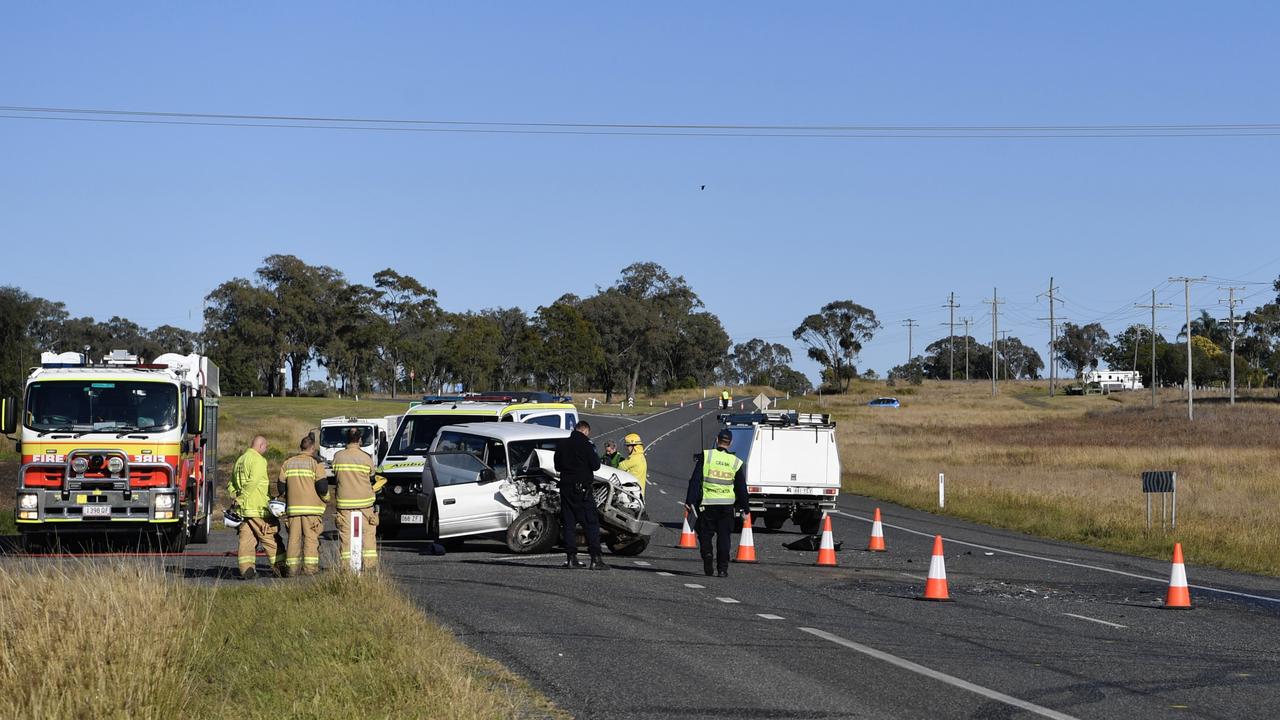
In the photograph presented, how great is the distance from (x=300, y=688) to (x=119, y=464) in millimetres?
11618

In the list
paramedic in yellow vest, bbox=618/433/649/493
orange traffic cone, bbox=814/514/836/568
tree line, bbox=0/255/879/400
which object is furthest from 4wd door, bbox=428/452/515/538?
tree line, bbox=0/255/879/400

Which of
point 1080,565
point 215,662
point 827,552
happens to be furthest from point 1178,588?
point 215,662

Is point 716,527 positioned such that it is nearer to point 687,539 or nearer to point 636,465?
point 636,465

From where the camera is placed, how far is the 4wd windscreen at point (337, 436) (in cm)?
4244

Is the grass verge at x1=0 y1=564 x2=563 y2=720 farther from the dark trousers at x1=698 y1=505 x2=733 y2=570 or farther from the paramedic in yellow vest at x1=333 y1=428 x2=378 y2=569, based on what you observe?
the dark trousers at x1=698 y1=505 x2=733 y2=570

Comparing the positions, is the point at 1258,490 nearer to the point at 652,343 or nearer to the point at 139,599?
the point at 139,599

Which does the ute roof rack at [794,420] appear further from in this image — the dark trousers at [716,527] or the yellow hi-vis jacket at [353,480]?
the yellow hi-vis jacket at [353,480]

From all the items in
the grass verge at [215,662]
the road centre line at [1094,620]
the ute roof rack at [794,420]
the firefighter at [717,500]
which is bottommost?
the road centre line at [1094,620]

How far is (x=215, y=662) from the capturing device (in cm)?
1007

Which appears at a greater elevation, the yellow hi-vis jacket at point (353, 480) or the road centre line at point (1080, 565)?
the yellow hi-vis jacket at point (353, 480)

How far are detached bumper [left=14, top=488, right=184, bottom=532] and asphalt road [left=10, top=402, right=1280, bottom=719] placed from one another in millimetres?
857

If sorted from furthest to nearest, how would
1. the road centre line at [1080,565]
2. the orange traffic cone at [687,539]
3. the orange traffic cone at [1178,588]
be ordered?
the orange traffic cone at [687,539] → the road centre line at [1080,565] → the orange traffic cone at [1178,588]

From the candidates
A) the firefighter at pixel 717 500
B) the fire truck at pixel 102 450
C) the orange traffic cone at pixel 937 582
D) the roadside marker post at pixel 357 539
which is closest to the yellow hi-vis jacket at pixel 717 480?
the firefighter at pixel 717 500

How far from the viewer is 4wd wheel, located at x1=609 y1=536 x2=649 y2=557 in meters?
20.4
